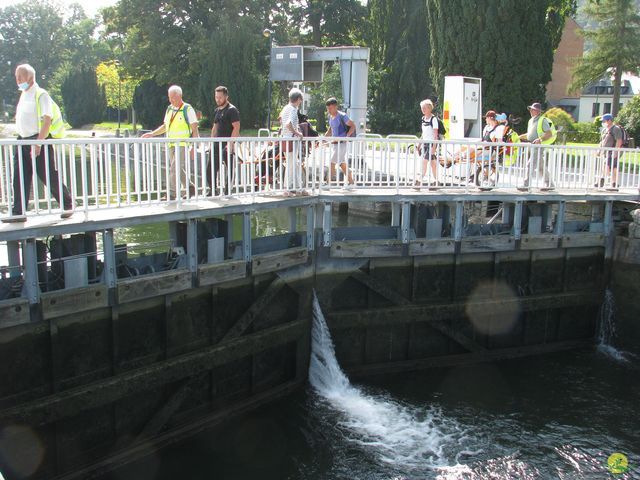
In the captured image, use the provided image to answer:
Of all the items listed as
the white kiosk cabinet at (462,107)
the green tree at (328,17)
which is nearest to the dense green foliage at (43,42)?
the green tree at (328,17)

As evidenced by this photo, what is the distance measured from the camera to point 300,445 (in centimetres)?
898

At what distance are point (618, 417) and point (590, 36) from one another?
4182cm

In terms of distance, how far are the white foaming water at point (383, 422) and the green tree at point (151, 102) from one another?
41.5 meters

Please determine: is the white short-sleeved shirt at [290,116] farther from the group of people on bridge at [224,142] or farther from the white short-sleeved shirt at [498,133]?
the white short-sleeved shirt at [498,133]

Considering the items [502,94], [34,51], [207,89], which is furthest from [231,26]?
[34,51]

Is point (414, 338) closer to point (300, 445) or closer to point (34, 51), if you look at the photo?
point (300, 445)

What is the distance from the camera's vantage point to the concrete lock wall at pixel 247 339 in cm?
757

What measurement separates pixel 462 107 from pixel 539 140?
22.7ft

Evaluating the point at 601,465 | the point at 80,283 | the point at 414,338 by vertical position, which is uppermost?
the point at 80,283

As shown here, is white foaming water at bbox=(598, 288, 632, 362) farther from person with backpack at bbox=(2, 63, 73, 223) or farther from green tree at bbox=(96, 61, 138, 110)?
green tree at bbox=(96, 61, 138, 110)

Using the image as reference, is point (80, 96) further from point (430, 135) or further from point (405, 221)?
point (405, 221)

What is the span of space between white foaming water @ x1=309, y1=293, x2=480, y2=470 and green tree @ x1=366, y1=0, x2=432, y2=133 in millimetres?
30897

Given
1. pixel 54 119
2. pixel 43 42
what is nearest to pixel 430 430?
pixel 54 119

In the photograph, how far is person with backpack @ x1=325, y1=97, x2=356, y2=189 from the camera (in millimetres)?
10719
